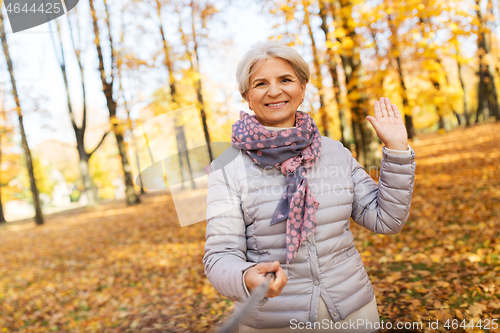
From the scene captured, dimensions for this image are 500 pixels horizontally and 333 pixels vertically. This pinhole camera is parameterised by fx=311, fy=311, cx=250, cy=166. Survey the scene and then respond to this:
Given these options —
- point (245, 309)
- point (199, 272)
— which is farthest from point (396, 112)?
point (199, 272)

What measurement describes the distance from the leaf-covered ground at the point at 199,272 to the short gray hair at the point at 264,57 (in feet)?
10.2

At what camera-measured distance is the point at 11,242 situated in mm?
12094

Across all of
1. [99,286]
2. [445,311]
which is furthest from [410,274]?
[99,286]

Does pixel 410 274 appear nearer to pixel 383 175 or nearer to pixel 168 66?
pixel 383 175

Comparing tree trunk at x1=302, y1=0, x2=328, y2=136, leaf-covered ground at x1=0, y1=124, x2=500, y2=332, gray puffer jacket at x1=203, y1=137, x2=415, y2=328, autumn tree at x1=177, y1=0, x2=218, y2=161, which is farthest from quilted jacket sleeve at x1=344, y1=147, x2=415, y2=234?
autumn tree at x1=177, y1=0, x2=218, y2=161

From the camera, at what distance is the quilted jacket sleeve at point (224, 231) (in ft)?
4.50

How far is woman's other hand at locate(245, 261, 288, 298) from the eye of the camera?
3.87 feet

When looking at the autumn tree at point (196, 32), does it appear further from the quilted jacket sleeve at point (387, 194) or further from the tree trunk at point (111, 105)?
the quilted jacket sleeve at point (387, 194)

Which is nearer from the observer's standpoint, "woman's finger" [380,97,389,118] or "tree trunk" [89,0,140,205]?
"woman's finger" [380,97,389,118]

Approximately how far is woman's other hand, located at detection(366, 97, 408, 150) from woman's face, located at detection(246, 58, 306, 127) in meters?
0.46

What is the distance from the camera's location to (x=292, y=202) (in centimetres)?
153

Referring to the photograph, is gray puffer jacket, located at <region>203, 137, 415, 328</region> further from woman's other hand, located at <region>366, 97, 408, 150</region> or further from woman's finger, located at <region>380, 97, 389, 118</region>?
woman's finger, located at <region>380, 97, 389, 118</region>

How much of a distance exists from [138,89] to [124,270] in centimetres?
1056

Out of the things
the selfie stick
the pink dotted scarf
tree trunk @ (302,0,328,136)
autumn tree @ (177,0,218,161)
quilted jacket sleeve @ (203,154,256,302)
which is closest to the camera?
the selfie stick
